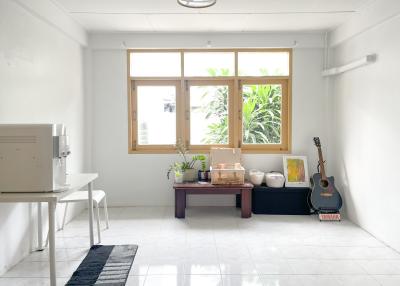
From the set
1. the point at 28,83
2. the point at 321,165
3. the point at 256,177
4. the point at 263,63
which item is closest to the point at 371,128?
the point at 321,165

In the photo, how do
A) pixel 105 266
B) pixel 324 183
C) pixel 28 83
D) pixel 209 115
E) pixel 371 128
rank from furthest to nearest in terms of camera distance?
pixel 209 115 < pixel 324 183 < pixel 371 128 < pixel 28 83 < pixel 105 266

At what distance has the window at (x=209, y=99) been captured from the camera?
18.0 feet

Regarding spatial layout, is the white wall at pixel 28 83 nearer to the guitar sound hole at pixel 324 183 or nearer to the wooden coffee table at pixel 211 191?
the wooden coffee table at pixel 211 191

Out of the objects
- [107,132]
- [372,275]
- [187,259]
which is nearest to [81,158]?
[107,132]

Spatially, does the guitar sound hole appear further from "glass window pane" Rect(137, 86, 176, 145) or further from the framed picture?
"glass window pane" Rect(137, 86, 176, 145)

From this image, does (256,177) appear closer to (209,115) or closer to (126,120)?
(209,115)

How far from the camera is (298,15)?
14.8 feet

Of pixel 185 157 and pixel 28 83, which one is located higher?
pixel 28 83

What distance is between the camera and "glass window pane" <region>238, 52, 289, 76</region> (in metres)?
5.48

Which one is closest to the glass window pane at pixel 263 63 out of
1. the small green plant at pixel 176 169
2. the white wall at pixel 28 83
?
the small green plant at pixel 176 169

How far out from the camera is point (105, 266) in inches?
129

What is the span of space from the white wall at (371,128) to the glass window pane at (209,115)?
1603mm

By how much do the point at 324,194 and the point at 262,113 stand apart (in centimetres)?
149

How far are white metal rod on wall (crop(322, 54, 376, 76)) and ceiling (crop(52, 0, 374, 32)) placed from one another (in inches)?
22.8
